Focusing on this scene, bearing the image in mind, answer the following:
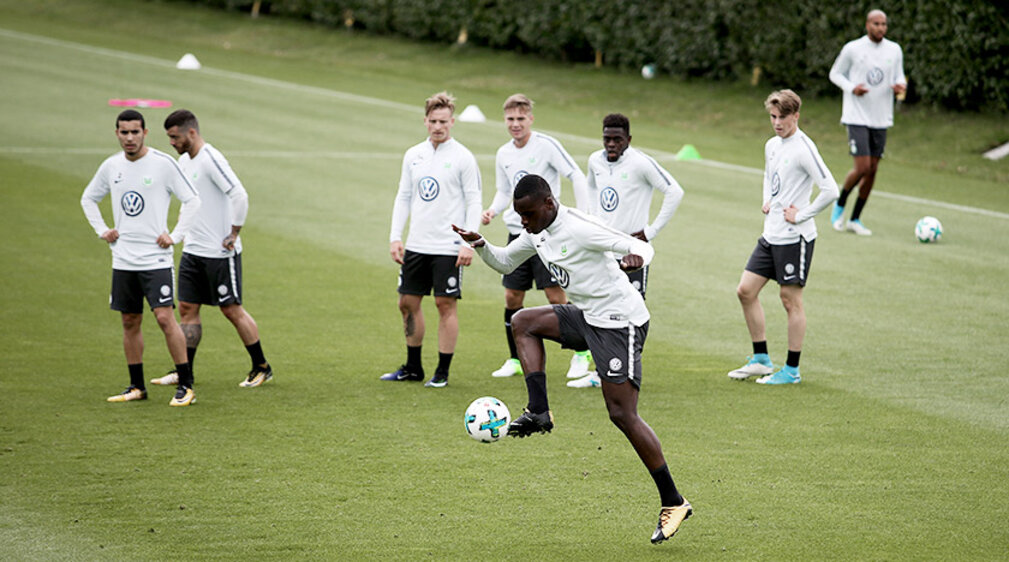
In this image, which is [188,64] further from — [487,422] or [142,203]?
[487,422]

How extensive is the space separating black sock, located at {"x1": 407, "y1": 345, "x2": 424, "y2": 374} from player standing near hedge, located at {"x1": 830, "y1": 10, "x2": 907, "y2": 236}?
28.3 feet

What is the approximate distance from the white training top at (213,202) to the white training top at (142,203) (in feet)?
1.37

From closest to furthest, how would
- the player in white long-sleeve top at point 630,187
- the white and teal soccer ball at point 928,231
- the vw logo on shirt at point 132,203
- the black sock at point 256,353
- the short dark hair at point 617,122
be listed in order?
1. the vw logo on shirt at point 132,203
2. the short dark hair at point 617,122
3. the player in white long-sleeve top at point 630,187
4. the black sock at point 256,353
5. the white and teal soccer ball at point 928,231

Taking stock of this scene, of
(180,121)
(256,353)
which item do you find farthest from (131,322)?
(180,121)

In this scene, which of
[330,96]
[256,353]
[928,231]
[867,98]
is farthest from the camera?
[330,96]

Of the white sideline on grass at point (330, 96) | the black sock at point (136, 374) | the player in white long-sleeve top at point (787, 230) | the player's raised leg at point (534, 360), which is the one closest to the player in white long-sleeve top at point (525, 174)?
the player in white long-sleeve top at point (787, 230)

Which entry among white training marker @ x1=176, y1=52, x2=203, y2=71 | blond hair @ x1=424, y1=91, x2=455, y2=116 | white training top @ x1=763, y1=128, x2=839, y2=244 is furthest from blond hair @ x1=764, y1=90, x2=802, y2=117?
white training marker @ x1=176, y1=52, x2=203, y2=71

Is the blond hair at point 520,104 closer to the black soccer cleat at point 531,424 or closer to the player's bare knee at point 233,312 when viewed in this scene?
the player's bare knee at point 233,312

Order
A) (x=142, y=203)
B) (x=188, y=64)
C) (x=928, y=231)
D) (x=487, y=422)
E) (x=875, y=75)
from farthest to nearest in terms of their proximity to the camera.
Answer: (x=188, y=64) < (x=875, y=75) < (x=928, y=231) < (x=142, y=203) < (x=487, y=422)

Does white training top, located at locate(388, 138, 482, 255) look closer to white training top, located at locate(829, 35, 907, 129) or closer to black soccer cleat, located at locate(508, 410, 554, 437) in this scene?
black soccer cleat, located at locate(508, 410, 554, 437)

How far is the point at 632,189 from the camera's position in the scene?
1089 centimetres

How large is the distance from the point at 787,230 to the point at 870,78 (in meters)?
7.58

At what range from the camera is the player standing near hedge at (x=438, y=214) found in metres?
10.9

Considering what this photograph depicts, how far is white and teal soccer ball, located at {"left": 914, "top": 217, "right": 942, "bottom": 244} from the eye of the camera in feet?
56.4
